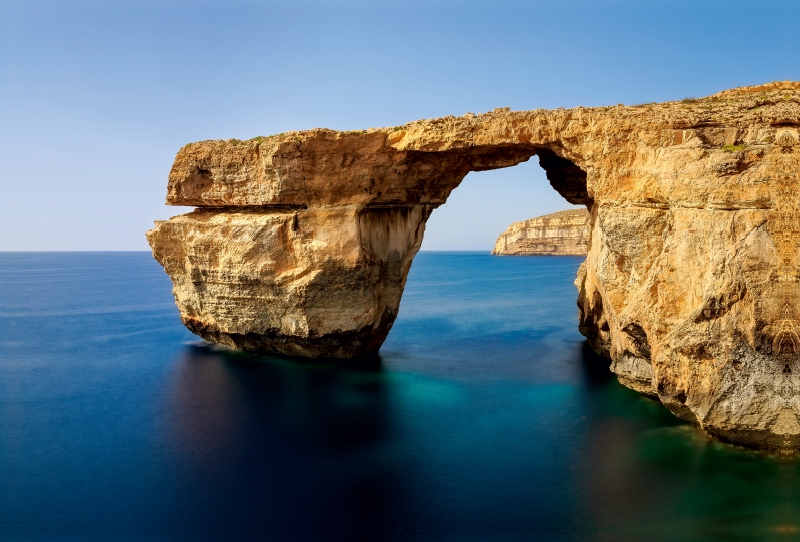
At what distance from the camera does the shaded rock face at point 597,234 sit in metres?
12.5

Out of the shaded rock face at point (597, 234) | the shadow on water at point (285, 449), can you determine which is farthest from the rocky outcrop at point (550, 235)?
the shadow on water at point (285, 449)

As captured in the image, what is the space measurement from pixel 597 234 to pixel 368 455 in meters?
10.1

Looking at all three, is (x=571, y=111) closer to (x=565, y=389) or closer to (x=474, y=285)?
(x=565, y=389)

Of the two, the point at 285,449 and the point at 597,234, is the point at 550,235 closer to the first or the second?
the point at 597,234

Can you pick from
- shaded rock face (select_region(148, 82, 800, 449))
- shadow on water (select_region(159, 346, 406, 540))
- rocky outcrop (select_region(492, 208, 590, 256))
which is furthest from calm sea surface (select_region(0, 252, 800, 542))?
rocky outcrop (select_region(492, 208, 590, 256))

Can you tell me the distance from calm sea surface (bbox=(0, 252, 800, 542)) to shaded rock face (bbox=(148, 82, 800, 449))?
1.67 metres

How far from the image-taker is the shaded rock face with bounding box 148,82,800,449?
→ 12.5 meters

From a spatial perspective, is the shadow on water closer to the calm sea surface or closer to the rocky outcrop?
the calm sea surface

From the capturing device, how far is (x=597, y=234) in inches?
727

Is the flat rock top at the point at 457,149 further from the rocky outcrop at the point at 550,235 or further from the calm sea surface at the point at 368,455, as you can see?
the rocky outcrop at the point at 550,235

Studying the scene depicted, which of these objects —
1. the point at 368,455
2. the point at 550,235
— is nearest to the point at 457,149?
the point at 368,455

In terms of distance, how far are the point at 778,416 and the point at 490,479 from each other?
658 centimetres

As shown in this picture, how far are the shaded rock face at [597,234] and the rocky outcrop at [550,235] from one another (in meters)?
83.9

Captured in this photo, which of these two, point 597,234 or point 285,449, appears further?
point 597,234
